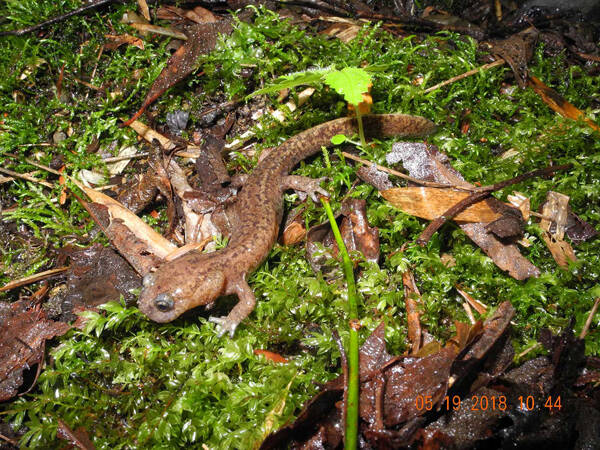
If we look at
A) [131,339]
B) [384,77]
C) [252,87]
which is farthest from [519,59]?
[131,339]

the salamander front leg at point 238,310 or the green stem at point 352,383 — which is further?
the salamander front leg at point 238,310

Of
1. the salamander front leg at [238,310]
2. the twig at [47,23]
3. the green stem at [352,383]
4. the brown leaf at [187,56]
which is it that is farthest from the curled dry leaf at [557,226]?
the twig at [47,23]

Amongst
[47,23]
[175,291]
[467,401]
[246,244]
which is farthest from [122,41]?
[467,401]

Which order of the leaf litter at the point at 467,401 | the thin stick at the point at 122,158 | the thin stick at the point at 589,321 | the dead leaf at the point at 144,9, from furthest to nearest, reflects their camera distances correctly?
the dead leaf at the point at 144,9, the thin stick at the point at 122,158, the thin stick at the point at 589,321, the leaf litter at the point at 467,401

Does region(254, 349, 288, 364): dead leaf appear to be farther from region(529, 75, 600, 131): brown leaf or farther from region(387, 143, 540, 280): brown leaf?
region(529, 75, 600, 131): brown leaf

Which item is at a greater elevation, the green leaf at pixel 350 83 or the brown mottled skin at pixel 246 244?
the green leaf at pixel 350 83

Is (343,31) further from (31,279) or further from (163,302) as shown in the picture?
(31,279)

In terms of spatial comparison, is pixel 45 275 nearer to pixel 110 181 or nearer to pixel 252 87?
pixel 110 181
